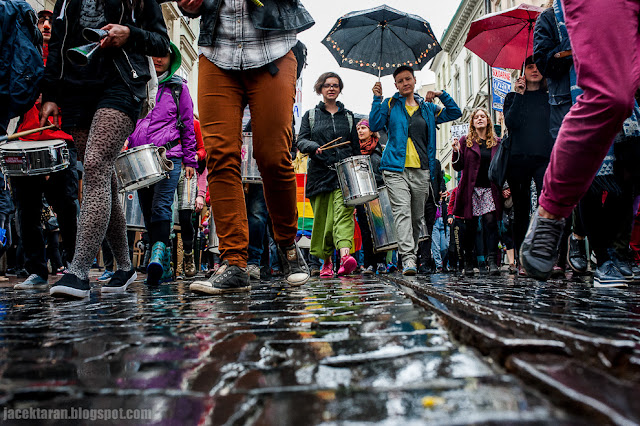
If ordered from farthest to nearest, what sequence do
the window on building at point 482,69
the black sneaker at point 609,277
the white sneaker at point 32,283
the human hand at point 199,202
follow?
the window on building at point 482,69 < the human hand at point 199,202 < the white sneaker at point 32,283 < the black sneaker at point 609,277

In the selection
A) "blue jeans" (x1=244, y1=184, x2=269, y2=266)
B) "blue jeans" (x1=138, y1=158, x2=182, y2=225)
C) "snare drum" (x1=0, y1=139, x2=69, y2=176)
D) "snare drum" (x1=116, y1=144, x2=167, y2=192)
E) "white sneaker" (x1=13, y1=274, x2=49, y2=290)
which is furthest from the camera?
"blue jeans" (x1=244, y1=184, x2=269, y2=266)

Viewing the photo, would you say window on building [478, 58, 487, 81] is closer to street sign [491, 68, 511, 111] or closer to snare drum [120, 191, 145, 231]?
street sign [491, 68, 511, 111]

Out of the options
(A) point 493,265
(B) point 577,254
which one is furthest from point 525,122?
(A) point 493,265

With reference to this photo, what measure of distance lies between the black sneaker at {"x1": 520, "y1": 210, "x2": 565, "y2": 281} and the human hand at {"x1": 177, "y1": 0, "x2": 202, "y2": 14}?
2156 millimetres

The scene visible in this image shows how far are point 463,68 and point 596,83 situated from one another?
32.5 metres

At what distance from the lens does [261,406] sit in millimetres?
794

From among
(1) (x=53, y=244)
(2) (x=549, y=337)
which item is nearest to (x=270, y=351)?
(2) (x=549, y=337)

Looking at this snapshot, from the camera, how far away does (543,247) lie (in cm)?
262

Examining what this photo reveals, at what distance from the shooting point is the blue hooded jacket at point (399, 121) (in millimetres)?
6539

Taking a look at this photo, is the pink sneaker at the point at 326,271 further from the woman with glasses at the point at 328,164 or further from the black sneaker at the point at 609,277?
the black sneaker at the point at 609,277

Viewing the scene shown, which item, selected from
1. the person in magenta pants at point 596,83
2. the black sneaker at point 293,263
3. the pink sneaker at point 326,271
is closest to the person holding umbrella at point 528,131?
the pink sneaker at point 326,271

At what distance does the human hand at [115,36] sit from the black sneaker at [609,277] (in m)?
3.34

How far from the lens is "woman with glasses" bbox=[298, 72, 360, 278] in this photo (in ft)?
20.6

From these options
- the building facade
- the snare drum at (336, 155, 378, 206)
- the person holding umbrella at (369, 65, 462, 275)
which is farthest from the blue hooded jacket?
the building facade
